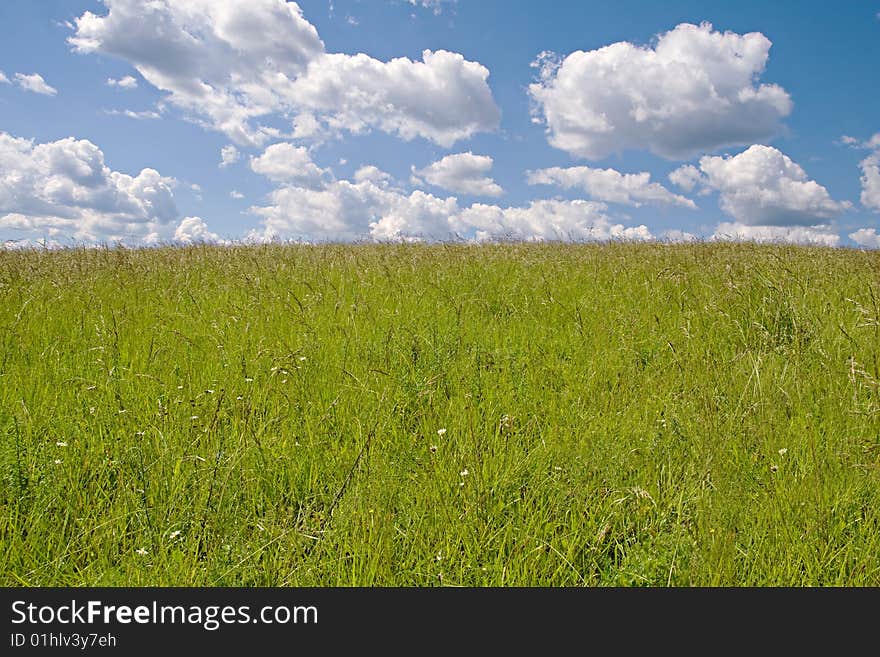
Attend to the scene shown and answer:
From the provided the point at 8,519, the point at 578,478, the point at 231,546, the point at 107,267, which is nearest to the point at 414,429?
the point at 578,478

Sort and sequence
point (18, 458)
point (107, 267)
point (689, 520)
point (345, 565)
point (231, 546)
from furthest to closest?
1. point (107, 267)
2. point (18, 458)
3. point (689, 520)
4. point (231, 546)
5. point (345, 565)

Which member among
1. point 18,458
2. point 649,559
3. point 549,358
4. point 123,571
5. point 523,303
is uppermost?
point 523,303

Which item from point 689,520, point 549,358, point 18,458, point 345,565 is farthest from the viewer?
point 549,358

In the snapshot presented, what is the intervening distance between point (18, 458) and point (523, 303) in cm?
369

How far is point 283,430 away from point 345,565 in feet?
3.20

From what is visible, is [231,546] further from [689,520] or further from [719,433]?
[719,433]

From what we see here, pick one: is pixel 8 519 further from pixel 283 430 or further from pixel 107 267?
pixel 107 267

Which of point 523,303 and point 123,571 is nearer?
point 123,571

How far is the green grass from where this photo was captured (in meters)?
1.77

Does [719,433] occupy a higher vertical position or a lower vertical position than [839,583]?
higher

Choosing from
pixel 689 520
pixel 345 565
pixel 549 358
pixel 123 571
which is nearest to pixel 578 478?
pixel 689 520

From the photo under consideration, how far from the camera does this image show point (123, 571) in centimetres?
177

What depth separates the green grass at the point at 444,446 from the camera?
1773 millimetres

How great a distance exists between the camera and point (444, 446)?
235 cm
